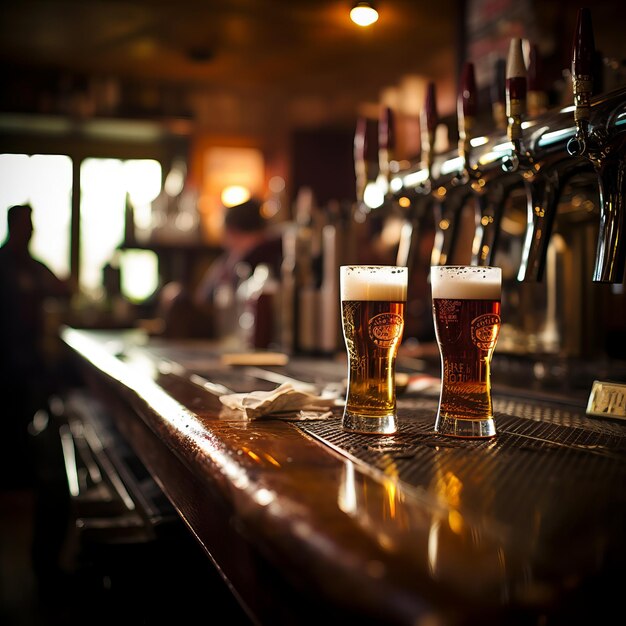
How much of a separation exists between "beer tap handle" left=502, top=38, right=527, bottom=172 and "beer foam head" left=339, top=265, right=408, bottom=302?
34cm

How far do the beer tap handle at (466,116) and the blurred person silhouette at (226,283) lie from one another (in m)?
1.94

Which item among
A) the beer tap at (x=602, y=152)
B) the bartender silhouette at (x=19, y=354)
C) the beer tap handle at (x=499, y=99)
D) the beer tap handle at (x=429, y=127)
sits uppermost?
the beer tap handle at (x=499, y=99)

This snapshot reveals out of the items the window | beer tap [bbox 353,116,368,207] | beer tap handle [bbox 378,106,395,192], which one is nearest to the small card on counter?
beer tap handle [bbox 378,106,395,192]

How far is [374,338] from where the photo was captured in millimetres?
950

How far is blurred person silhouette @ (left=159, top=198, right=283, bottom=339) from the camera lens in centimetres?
323

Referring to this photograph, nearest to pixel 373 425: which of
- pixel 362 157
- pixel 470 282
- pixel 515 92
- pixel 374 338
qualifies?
pixel 374 338

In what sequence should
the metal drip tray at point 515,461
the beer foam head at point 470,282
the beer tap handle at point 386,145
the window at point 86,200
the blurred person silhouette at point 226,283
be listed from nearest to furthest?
the metal drip tray at point 515,461, the beer foam head at point 470,282, the beer tap handle at point 386,145, the blurred person silhouette at point 226,283, the window at point 86,200

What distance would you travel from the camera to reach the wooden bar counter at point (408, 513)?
17.5 inches

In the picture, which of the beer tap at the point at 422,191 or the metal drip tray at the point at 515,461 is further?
the beer tap at the point at 422,191

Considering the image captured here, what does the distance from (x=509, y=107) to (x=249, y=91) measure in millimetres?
6200

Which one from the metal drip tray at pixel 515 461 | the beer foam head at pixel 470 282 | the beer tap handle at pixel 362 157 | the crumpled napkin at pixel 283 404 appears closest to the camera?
the metal drip tray at pixel 515 461

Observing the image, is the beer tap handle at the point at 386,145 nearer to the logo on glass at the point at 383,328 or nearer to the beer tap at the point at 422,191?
the beer tap at the point at 422,191

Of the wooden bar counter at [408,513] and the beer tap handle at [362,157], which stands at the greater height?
the beer tap handle at [362,157]

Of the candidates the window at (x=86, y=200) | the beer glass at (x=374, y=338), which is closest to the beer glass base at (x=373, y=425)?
the beer glass at (x=374, y=338)
